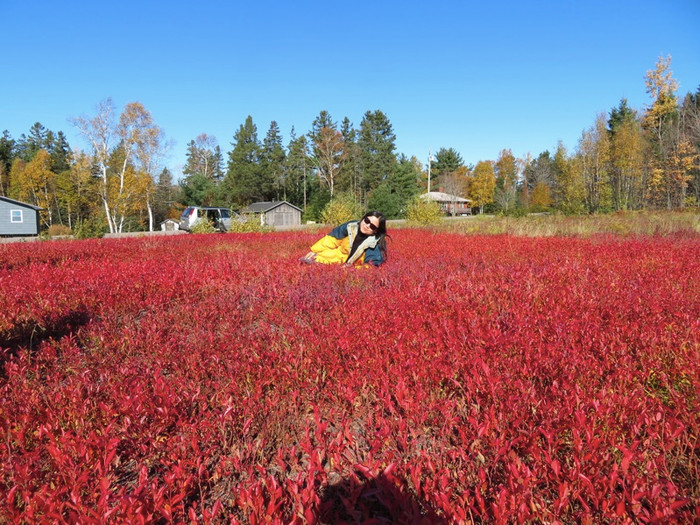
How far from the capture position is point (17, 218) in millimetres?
38812

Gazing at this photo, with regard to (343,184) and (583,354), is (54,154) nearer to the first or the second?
(343,184)

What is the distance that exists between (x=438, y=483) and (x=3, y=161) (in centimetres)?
8470

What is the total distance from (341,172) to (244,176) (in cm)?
1481

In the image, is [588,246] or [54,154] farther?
[54,154]

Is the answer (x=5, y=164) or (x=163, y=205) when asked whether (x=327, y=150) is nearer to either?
(x=163, y=205)

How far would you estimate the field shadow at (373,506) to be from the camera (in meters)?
1.40

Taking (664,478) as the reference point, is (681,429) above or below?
above

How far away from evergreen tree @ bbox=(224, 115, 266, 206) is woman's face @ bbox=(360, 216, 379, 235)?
170ft

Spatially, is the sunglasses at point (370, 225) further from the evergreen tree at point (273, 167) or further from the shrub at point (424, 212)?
the evergreen tree at point (273, 167)

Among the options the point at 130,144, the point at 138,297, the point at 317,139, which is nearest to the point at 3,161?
the point at 130,144

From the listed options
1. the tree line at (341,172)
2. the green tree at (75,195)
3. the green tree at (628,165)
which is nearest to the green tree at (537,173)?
the tree line at (341,172)

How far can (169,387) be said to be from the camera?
2352mm

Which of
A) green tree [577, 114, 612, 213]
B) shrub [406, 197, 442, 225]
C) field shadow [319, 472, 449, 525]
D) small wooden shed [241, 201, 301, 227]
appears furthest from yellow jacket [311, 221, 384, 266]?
small wooden shed [241, 201, 301, 227]

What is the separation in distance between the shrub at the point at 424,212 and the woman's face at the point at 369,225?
1762 cm
